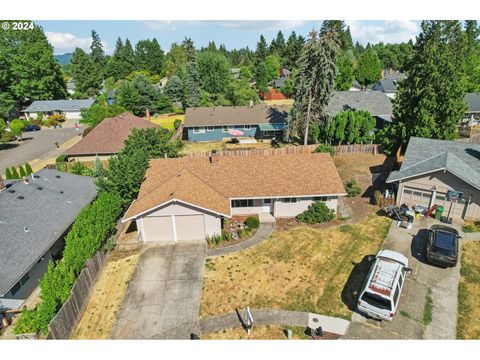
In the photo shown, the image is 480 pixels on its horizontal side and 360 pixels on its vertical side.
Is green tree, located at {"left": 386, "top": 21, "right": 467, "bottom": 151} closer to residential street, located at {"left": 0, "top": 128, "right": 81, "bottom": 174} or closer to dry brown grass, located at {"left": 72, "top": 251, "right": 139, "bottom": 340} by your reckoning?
dry brown grass, located at {"left": 72, "top": 251, "right": 139, "bottom": 340}

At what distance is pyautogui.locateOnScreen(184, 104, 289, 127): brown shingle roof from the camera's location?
5009 cm

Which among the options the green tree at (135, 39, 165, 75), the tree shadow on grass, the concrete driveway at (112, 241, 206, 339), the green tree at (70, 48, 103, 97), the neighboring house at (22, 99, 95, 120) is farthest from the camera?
the green tree at (135, 39, 165, 75)

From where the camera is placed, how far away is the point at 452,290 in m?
18.4

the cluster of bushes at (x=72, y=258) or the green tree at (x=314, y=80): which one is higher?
the green tree at (x=314, y=80)

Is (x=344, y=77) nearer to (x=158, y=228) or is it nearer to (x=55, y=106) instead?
(x=55, y=106)

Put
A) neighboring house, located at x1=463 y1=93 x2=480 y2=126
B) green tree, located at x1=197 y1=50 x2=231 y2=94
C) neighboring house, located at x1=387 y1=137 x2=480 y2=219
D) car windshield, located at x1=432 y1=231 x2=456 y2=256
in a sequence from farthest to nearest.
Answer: green tree, located at x1=197 y1=50 x2=231 y2=94 → neighboring house, located at x1=463 y1=93 x2=480 y2=126 → neighboring house, located at x1=387 y1=137 x2=480 y2=219 → car windshield, located at x1=432 y1=231 x2=456 y2=256

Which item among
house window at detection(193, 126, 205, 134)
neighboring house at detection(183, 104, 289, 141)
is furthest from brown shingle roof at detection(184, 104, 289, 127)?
house window at detection(193, 126, 205, 134)

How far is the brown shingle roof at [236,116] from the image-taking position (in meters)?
50.1

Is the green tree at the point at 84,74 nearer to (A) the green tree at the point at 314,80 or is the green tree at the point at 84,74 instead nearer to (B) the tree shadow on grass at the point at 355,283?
(A) the green tree at the point at 314,80

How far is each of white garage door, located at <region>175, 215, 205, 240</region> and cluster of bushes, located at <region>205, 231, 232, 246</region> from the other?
2.35 ft

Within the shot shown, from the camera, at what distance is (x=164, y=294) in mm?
19266

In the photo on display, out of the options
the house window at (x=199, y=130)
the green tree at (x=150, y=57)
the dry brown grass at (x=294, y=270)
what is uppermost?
the green tree at (x=150, y=57)

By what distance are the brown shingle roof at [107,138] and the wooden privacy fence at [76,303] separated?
23839 mm

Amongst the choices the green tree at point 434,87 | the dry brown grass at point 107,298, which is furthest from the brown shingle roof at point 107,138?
the green tree at point 434,87
